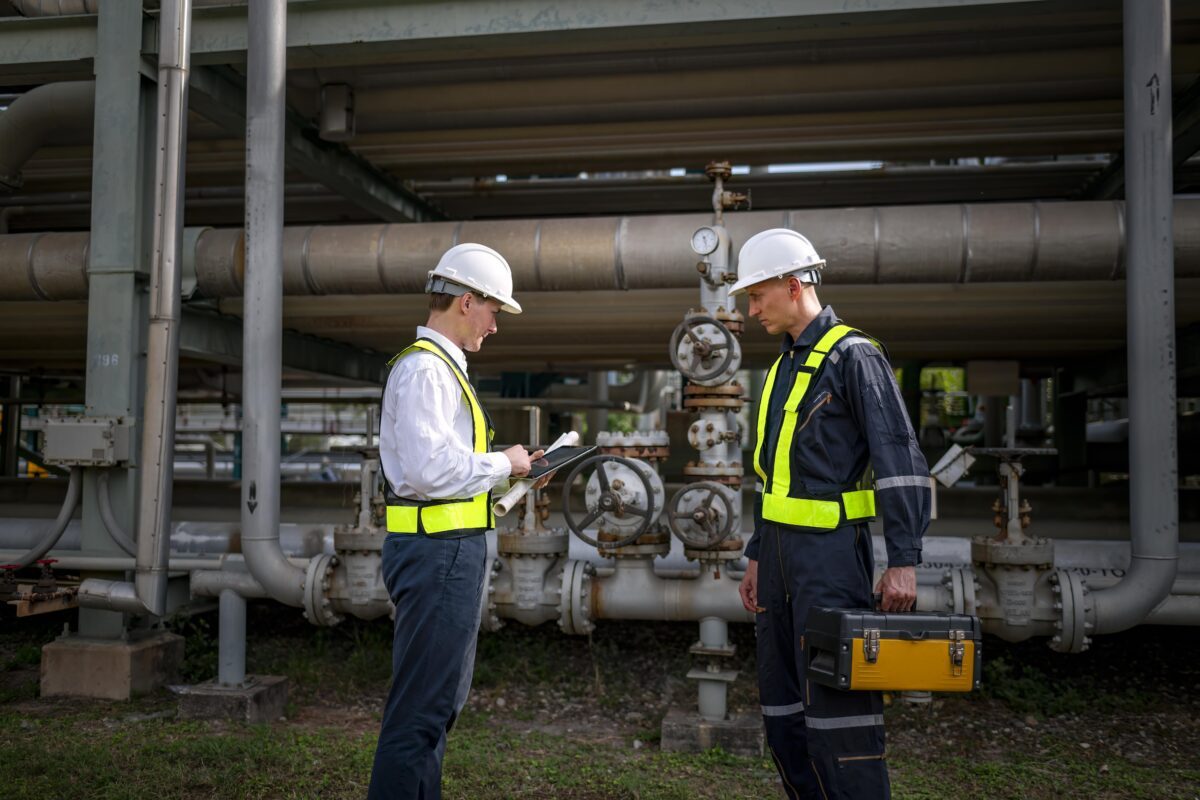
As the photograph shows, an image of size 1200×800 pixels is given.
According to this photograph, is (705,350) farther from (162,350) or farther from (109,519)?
(109,519)

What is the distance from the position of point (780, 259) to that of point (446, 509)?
1173 millimetres

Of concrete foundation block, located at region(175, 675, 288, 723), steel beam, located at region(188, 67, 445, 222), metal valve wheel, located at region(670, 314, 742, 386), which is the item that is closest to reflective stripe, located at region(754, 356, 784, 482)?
metal valve wheel, located at region(670, 314, 742, 386)

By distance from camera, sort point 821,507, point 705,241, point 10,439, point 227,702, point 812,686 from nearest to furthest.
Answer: point 812,686 → point 821,507 → point 705,241 → point 227,702 → point 10,439

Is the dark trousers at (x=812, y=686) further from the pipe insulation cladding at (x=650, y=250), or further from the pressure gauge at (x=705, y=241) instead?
the pipe insulation cladding at (x=650, y=250)

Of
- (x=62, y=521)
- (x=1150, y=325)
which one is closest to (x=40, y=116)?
(x=62, y=521)

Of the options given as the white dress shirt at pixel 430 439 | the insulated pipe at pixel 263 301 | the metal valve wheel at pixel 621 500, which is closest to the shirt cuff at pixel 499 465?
the white dress shirt at pixel 430 439

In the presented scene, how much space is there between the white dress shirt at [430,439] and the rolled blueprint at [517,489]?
90mm

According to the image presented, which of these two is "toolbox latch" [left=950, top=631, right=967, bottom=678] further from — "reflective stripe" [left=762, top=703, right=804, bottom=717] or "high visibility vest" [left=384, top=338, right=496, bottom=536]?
"high visibility vest" [left=384, top=338, right=496, bottom=536]

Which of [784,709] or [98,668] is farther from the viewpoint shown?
[98,668]

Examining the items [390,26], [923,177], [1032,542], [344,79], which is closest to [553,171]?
[344,79]

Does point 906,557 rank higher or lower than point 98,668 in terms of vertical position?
higher

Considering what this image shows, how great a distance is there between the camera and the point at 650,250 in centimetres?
443

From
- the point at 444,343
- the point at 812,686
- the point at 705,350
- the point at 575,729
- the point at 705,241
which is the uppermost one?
the point at 705,241

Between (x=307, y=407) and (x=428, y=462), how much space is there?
1073 inches
